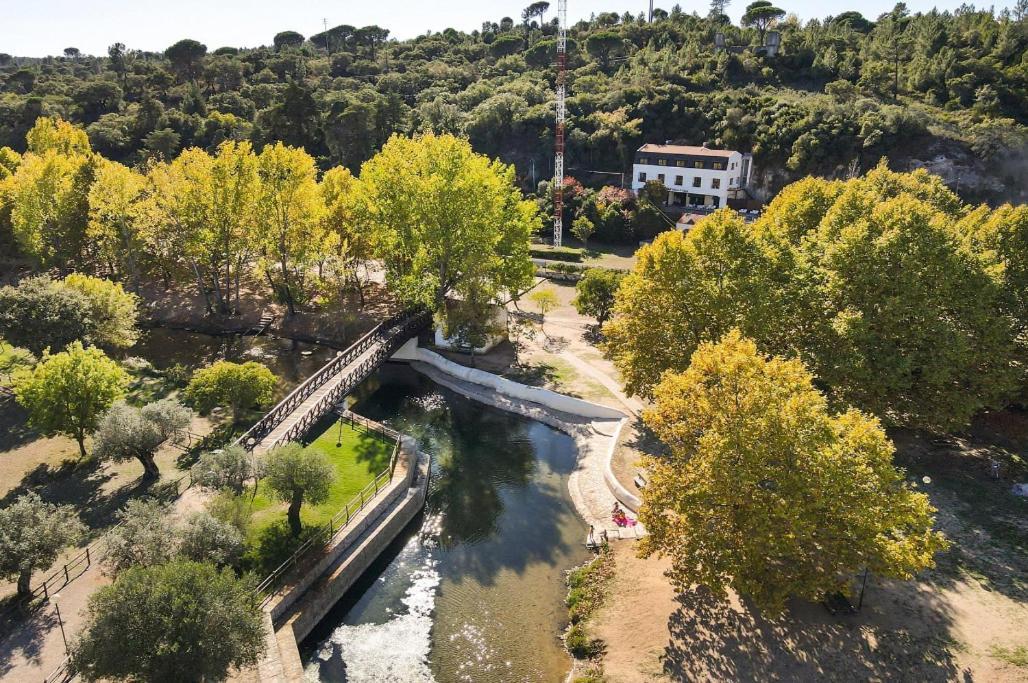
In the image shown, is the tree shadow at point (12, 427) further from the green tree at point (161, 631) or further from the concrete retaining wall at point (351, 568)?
the green tree at point (161, 631)

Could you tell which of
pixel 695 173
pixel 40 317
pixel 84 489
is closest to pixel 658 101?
pixel 695 173

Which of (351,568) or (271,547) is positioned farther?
(351,568)

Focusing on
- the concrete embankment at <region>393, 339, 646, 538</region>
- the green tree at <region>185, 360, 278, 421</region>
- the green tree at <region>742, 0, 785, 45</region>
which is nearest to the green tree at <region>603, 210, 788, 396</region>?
the concrete embankment at <region>393, 339, 646, 538</region>

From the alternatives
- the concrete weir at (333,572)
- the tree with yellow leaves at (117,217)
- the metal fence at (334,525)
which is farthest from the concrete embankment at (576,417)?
the tree with yellow leaves at (117,217)

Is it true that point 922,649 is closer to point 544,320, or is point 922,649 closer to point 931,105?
point 544,320

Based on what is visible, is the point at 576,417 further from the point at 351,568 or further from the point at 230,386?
the point at 230,386

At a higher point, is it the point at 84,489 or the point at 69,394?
the point at 69,394
